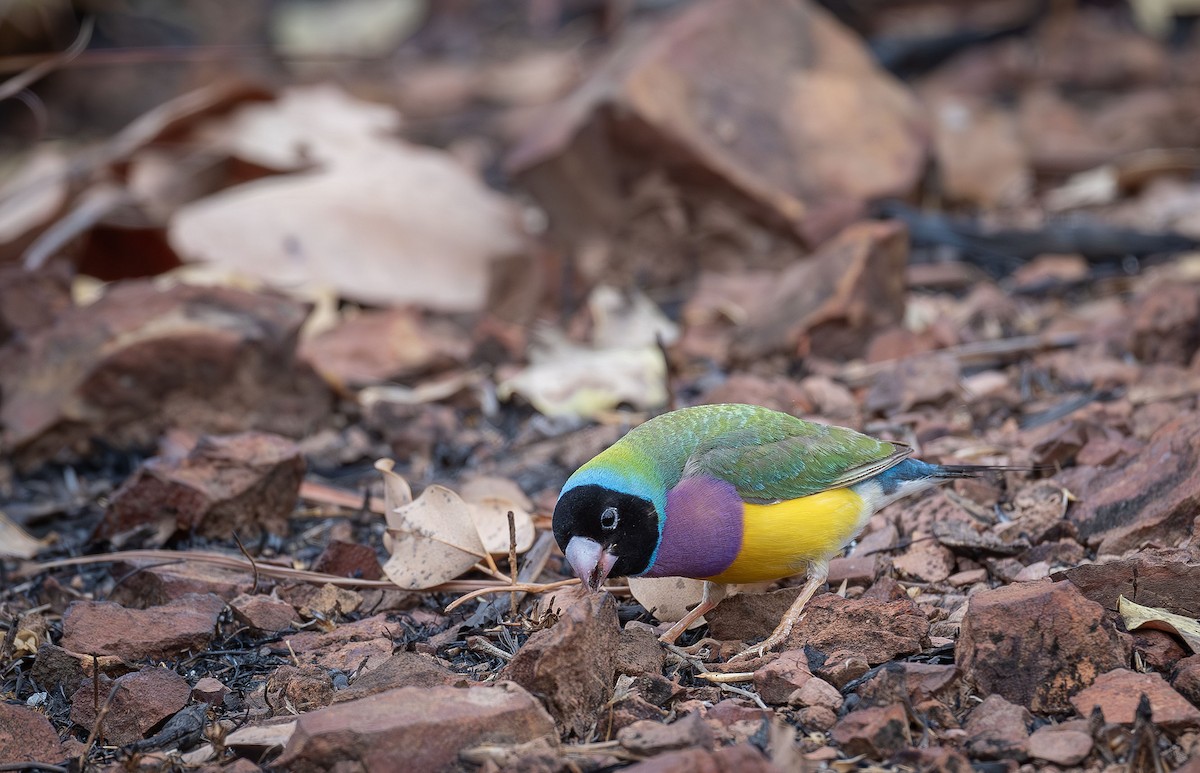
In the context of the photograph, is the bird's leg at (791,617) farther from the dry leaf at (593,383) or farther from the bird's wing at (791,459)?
the dry leaf at (593,383)

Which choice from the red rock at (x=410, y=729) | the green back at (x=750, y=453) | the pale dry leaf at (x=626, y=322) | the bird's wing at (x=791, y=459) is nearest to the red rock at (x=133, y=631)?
the red rock at (x=410, y=729)

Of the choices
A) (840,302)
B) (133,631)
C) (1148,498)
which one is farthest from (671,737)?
(840,302)

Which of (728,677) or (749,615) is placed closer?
(728,677)

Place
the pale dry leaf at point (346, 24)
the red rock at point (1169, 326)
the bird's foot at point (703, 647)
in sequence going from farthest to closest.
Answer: the pale dry leaf at point (346, 24) → the red rock at point (1169, 326) → the bird's foot at point (703, 647)

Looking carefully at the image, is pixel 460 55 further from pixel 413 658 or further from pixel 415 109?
pixel 413 658

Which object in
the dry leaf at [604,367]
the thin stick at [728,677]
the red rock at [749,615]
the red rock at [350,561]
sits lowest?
the dry leaf at [604,367]

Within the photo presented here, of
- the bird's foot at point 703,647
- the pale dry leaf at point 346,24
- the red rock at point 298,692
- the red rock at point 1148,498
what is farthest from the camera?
the pale dry leaf at point 346,24

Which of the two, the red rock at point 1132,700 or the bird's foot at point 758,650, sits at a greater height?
the red rock at point 1132,700

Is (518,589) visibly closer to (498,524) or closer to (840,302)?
(498,524)
